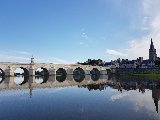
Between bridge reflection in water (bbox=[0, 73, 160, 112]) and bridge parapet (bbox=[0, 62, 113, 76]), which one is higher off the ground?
bridge parapet (bbox=[0, 62, 113, 76])

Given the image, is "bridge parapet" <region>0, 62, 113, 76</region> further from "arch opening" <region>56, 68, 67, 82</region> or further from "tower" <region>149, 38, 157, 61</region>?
"tower" <region>149, 38, 157, 61</region>

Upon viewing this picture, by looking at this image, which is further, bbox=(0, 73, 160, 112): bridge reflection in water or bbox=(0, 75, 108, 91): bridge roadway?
bbox=(0, 75, 108, 91): bridge roadway

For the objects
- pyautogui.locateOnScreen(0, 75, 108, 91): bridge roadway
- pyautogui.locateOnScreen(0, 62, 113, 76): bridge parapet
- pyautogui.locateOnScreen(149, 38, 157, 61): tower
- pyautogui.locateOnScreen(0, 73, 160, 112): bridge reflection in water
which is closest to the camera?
pyautogui.locateOnScreen(0, 73, 160, 112): bridge reflection in water

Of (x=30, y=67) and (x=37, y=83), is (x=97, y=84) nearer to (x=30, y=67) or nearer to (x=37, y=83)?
(x=37, y=83)

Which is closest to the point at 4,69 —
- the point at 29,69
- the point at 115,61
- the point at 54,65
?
the point at 29,69

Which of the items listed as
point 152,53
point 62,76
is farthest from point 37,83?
point 152,53

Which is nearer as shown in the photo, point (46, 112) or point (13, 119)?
point (13, 119)

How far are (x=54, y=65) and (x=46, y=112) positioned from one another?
77967 mm

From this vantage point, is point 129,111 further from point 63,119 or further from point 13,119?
point 13,119

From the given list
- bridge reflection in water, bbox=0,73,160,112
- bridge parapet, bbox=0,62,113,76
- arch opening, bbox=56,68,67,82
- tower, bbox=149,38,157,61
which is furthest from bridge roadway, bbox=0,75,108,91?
tower, bbox=149,38,157,61

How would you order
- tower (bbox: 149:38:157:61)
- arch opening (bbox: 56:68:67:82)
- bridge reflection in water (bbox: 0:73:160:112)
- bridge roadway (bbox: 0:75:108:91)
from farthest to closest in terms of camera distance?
1. tower (bbox: 149:38:157:61)
2. arch opening (bbox: 56:68:67:82)
3. bridge roadway (bbox: 0:75:108:91)
4. bridge reflection in water (bbox: 0:73:160:112)

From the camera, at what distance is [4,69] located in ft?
267

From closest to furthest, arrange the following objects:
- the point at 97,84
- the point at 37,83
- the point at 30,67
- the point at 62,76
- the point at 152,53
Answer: the point at 97,84 → the point at 37,83 → the point at 30,67 → the point at 62,76 → the point at 152,53

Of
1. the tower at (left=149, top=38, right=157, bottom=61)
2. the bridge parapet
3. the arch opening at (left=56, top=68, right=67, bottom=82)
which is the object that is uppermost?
the tower at (left=149, top=38, right=157, bottom=61)
